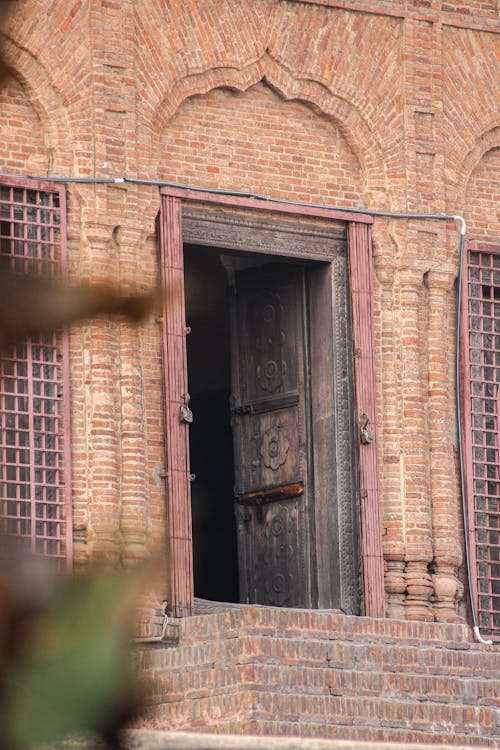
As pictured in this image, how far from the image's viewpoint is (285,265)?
14.4 metres

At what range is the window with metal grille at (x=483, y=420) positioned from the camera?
47.2 feet

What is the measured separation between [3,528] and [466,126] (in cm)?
1265

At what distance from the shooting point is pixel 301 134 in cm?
1436

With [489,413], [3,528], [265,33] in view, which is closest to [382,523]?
[489,413]

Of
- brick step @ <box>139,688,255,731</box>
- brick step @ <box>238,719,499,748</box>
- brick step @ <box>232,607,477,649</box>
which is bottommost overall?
brick step @ <box>238,719,499,748</box>

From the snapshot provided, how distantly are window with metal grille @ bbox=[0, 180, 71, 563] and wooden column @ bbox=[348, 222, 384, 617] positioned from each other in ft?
7.97

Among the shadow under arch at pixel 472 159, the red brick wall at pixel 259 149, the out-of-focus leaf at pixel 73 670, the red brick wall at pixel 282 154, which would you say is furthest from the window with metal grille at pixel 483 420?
the out-of-focus leaf at pixel 73 670

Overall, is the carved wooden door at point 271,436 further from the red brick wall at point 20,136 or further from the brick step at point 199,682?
the brick step at point 199,682

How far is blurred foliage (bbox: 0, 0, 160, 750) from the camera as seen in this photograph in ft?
8.81

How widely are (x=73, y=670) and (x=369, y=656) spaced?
9402 mm

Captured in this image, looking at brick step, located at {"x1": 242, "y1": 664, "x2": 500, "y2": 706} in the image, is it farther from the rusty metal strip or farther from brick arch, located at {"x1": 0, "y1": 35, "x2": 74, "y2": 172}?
brick arch, located at {"x1": 0, "y1": 35, "x2": 74, "y2": 172}

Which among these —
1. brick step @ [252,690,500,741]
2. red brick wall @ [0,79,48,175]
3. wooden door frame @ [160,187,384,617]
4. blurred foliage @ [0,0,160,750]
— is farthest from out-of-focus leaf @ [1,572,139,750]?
red brick wall @ [0,79,48,175]

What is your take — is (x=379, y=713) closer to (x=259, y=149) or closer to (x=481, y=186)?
(x=259, y=149)

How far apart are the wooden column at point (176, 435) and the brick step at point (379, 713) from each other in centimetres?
176
